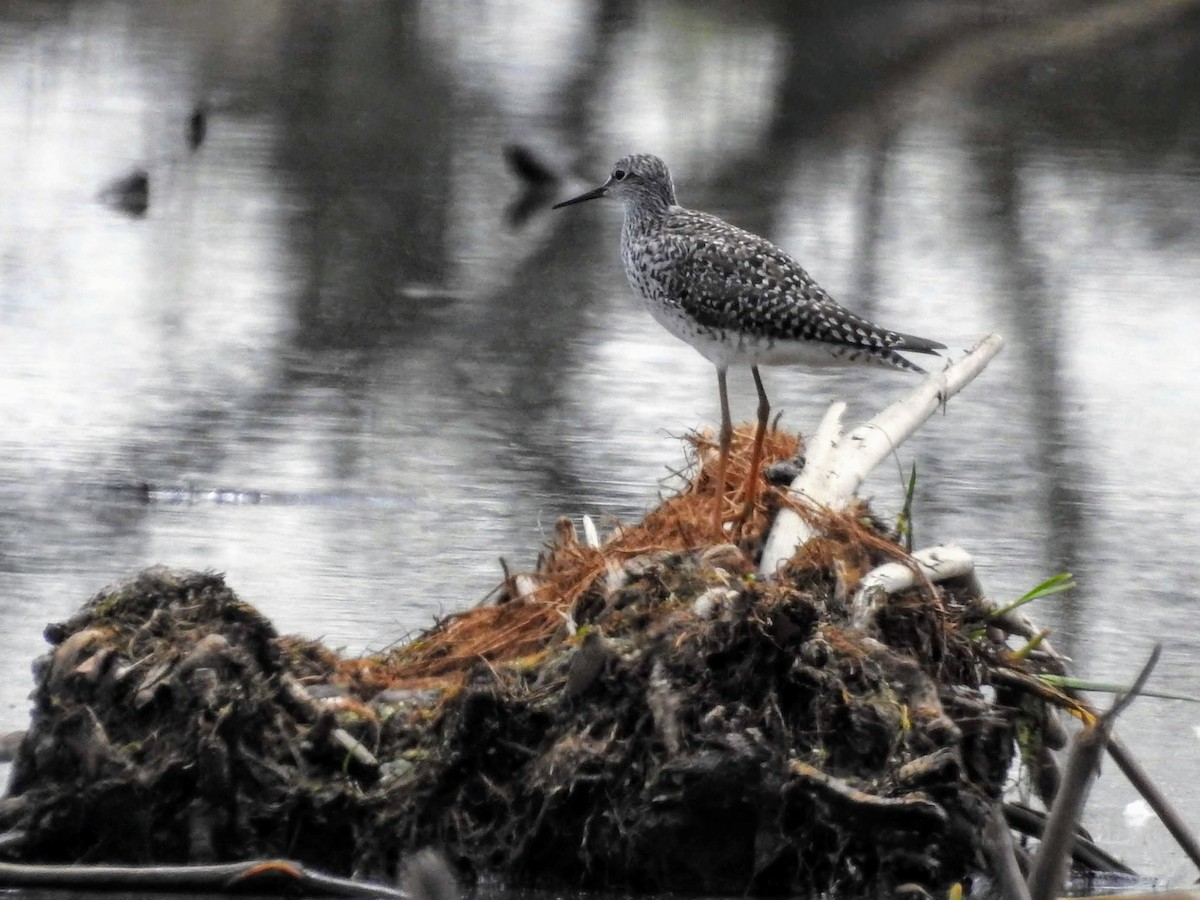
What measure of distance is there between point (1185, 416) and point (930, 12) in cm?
997

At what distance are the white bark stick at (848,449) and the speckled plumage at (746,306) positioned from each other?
0.13 metres

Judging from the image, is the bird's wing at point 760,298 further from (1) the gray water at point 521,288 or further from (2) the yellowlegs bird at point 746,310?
(1) the gray water at point 521,288

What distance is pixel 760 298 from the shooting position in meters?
6.96

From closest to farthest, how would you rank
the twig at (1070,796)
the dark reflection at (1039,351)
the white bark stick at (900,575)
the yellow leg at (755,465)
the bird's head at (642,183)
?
the twig at (1070,796) → the white bark stick at (900,575) → the yellow leg at (755,465) → the bird's head at (642,183) → the dark reflection at (1039,351)

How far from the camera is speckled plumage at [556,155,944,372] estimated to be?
272 inches

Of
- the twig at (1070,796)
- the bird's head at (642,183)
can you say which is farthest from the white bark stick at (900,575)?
the twig at (1070,796)

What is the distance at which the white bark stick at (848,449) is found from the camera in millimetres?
5910

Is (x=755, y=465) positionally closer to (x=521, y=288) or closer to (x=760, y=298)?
(x=760, y=298)

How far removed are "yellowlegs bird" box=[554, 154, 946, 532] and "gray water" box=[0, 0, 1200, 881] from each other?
0.92 metres

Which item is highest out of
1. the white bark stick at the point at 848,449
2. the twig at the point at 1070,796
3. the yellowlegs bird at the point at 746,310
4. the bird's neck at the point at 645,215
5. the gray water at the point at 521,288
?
the twig at the point at 1070,796

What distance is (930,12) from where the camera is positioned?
19.1 m

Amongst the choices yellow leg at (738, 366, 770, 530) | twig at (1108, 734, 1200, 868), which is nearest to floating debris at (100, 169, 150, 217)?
yellow leg at (738, 366, 770, 530)

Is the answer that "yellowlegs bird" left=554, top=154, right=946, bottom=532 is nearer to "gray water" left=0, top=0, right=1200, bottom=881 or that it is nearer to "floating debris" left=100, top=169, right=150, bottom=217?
"gray water" left=0, top=0, right=1200, bottom=881

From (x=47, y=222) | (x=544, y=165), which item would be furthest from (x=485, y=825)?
(x=544, y=165)
